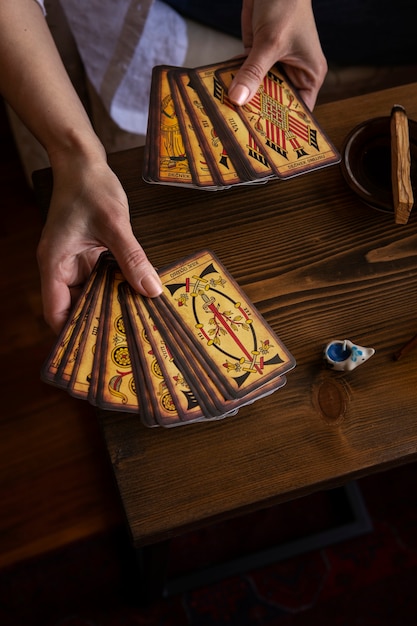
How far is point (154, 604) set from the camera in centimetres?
171

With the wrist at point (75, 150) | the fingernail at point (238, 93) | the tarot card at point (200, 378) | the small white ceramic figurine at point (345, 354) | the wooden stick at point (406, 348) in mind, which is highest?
the wrist at point (75, 150)

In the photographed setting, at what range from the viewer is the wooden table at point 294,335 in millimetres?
1000

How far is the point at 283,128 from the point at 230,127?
0.11 m

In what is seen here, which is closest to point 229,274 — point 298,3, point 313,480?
point 313,480

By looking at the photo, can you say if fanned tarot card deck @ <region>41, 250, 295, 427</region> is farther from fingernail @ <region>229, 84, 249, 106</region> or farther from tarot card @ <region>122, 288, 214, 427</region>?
fingernail @ <region>229, 84, 249, 106</region>

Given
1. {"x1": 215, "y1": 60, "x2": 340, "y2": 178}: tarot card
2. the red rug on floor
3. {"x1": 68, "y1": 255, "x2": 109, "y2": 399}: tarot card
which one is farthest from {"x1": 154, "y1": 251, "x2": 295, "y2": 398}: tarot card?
the red rug on floor

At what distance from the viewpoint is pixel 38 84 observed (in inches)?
48.9

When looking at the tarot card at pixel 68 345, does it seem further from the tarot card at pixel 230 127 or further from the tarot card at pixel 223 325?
the tarot card at pixel 230 127

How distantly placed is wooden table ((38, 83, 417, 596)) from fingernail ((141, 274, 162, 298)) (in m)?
0.09

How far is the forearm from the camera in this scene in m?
1.22

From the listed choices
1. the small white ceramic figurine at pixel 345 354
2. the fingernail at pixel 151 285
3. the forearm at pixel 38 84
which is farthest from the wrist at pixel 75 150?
the small white ceramic figurine at pixel 345 354

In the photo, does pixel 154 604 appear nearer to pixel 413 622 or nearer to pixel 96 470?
pixel 96 470

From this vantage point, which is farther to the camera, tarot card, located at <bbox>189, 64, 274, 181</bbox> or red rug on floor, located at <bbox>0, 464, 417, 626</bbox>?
red rug on floor, located at <bbox>0, 464, 417, 626</bbox>

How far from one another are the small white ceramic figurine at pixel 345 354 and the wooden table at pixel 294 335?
31 mm
